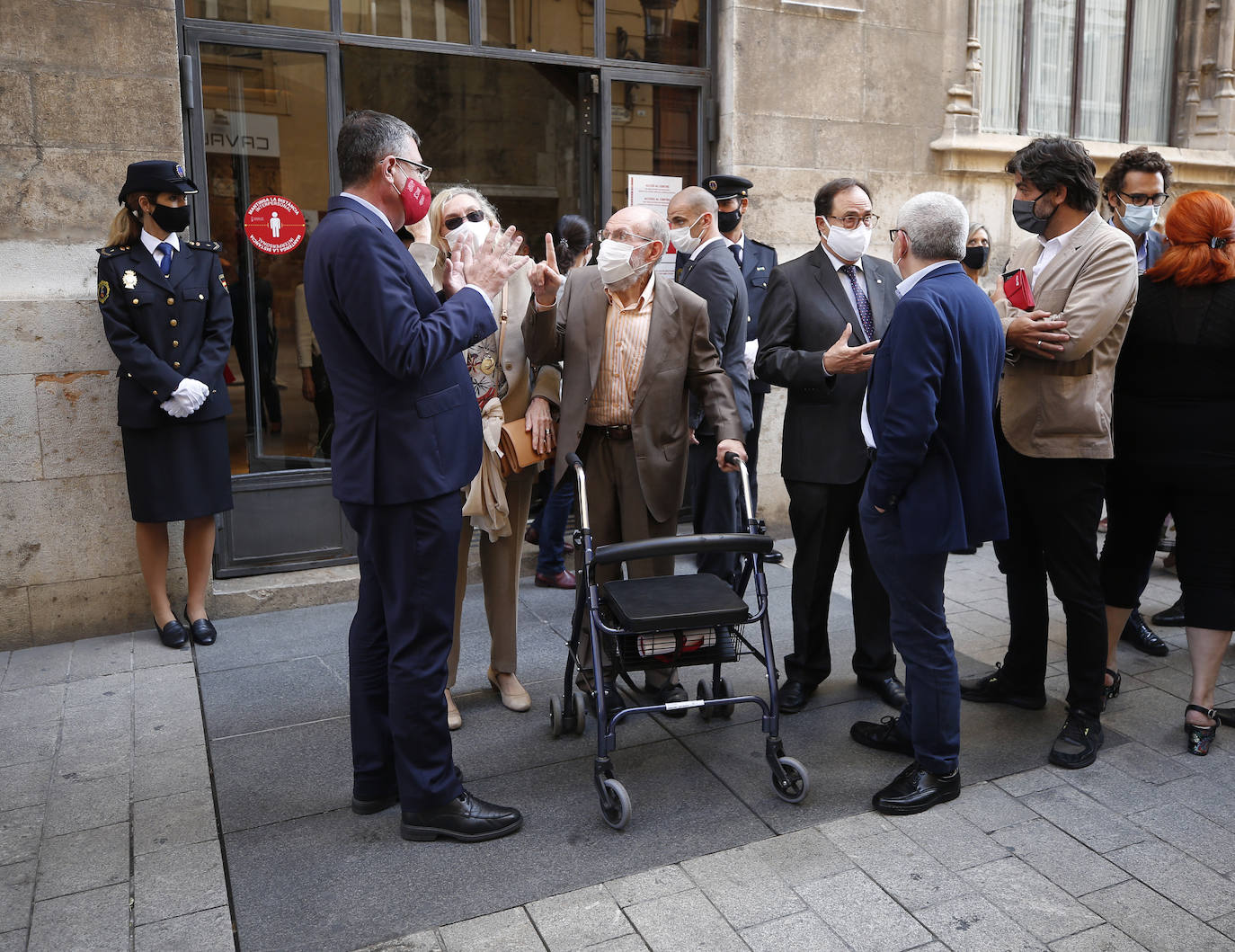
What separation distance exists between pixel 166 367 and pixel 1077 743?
4346mm

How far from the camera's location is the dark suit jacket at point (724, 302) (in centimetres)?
532

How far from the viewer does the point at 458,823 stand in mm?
3379

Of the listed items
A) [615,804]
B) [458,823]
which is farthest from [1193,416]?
[458,823]

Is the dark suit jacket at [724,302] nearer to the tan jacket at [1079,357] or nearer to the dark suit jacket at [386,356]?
the tan jacket at [1079,357]

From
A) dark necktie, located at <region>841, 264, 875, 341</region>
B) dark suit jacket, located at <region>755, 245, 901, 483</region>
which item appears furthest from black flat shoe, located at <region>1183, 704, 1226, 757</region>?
dark necktie, located at <region>841, 264, 875, 341</region>

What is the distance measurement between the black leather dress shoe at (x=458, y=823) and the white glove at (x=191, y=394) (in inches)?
103

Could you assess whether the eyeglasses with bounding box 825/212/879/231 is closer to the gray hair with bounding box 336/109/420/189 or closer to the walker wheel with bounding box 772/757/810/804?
the gray hair with bounding box 336/109/420/189

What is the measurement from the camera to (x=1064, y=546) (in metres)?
4.05

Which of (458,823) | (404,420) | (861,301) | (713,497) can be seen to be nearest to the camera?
(404,420)

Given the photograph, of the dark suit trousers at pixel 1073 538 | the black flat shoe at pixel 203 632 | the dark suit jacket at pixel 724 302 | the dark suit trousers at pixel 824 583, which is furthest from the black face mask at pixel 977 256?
the black flat shoe at pixel 203 632

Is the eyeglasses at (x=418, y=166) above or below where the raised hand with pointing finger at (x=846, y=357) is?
above

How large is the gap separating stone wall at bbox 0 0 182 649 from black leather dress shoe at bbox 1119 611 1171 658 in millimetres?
5126

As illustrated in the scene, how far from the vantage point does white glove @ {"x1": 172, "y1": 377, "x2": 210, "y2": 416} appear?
199 inches

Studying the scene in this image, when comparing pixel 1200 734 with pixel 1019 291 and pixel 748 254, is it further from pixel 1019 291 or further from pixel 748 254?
pixel 748 254
